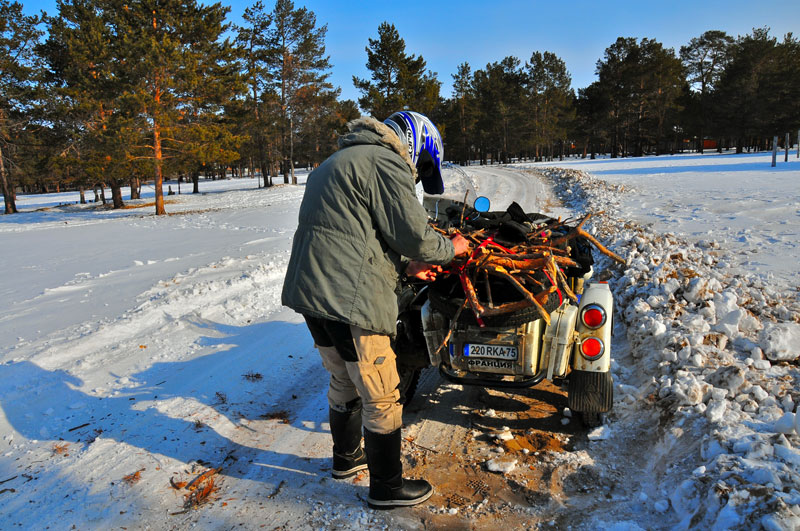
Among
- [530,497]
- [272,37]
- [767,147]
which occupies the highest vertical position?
[272,37]

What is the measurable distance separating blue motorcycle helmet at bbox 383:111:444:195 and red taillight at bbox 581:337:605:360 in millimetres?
1500

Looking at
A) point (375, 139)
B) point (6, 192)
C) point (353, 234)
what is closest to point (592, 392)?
point (353, 234)

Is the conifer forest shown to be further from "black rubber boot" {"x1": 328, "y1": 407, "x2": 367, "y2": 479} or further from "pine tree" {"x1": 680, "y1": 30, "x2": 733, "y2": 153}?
"black rubber boot" {"x1": 328, "y1": 407, "x2": 367, "y2": 479}

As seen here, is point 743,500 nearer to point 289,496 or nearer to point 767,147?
point 289,496

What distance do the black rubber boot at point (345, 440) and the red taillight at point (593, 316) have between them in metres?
1.64

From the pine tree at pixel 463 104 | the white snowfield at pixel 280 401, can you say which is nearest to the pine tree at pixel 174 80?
the white snowfield at pixel 280 401

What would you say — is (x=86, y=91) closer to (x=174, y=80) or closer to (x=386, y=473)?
(x=174, y=80)

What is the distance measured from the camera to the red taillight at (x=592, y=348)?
3219mm

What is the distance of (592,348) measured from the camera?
10.6ft

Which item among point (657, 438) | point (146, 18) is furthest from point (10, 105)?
point (657, 438)

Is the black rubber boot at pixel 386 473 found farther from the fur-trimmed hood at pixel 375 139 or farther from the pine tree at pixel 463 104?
the pine tree at pixel 463 104

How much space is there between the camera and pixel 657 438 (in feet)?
10.3

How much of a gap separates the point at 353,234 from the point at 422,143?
1.21 m

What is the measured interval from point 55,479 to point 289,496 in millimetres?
1460
